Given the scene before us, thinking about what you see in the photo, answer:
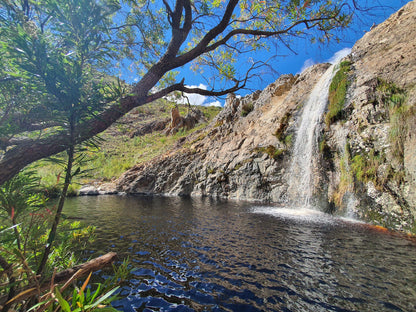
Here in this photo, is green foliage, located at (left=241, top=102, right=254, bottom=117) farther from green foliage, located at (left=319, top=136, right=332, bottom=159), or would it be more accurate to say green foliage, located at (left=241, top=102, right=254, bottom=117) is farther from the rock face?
green foliage, located at (left=319, top=136, right=332, bottom=159)

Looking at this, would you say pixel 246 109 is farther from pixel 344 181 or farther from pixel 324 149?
pixel 344 181

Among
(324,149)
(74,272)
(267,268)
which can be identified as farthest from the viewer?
(324,149)

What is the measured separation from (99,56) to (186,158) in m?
24.5

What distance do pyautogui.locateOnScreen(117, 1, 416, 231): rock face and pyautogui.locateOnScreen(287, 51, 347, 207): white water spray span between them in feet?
1.96

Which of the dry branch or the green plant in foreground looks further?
the dry branch

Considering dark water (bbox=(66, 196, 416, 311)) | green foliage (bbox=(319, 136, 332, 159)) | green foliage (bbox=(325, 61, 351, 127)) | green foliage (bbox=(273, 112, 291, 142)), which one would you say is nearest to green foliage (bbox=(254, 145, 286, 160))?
green foliage (bbox=(273, 112, 291, 142))

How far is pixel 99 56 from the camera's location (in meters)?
2.12

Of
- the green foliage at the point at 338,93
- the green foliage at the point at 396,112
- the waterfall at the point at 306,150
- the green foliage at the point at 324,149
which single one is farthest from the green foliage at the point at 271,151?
the green foliage at the point at 396,112

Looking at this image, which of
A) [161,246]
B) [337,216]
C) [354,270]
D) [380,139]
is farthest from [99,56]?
[337,216]

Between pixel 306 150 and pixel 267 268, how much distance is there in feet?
37.9

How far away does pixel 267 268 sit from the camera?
4.43 m

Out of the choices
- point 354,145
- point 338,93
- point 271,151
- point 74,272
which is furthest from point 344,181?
point 74,272

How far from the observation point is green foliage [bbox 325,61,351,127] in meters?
12.0

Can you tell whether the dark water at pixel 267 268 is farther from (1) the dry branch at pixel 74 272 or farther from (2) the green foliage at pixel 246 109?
(2) the green foliage at pixel 246 109
